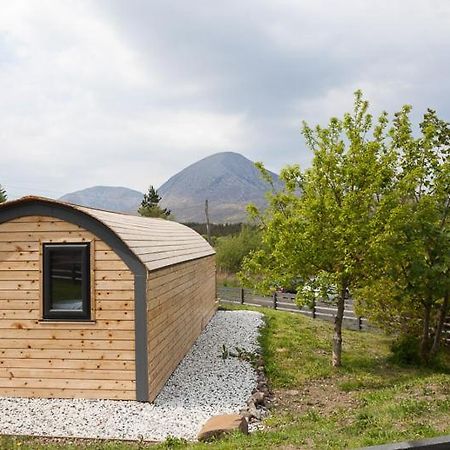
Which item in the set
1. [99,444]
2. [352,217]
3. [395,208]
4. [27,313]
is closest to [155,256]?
[27,313]

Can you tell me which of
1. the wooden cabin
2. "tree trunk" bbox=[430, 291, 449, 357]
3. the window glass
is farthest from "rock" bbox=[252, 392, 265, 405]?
"tree trunk" bbox=[430, 291, 449, 357]

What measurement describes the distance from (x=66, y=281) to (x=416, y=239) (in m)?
8.42

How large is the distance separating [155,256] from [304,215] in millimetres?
4094

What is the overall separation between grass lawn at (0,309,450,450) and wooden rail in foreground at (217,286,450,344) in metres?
2.52

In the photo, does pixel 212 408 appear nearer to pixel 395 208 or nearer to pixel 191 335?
pixel 191 335

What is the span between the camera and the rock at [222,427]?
702 centimetres

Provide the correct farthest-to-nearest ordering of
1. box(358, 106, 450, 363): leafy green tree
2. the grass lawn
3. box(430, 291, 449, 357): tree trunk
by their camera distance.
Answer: box(430, 291, 449, 357): tree trunk
box(358, 106, 450, 363): leafy green tree
the grass lawn

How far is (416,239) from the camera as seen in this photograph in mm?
11789

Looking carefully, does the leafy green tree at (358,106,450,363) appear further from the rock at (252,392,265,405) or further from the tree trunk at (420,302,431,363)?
the rock at (252,392,265,405)

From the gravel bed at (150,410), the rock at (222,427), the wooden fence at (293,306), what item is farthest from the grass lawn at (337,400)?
the wooden fence at (293,306)

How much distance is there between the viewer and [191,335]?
13.5 meters

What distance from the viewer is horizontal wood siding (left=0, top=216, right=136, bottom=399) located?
896cm

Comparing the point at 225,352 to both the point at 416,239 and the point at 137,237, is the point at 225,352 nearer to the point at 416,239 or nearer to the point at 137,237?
the point at 137,237

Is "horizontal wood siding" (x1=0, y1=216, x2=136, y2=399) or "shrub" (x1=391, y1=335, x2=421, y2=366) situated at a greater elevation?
"horizontal wood siding" (x1=0, y1=216, x2=136, y2=399)
